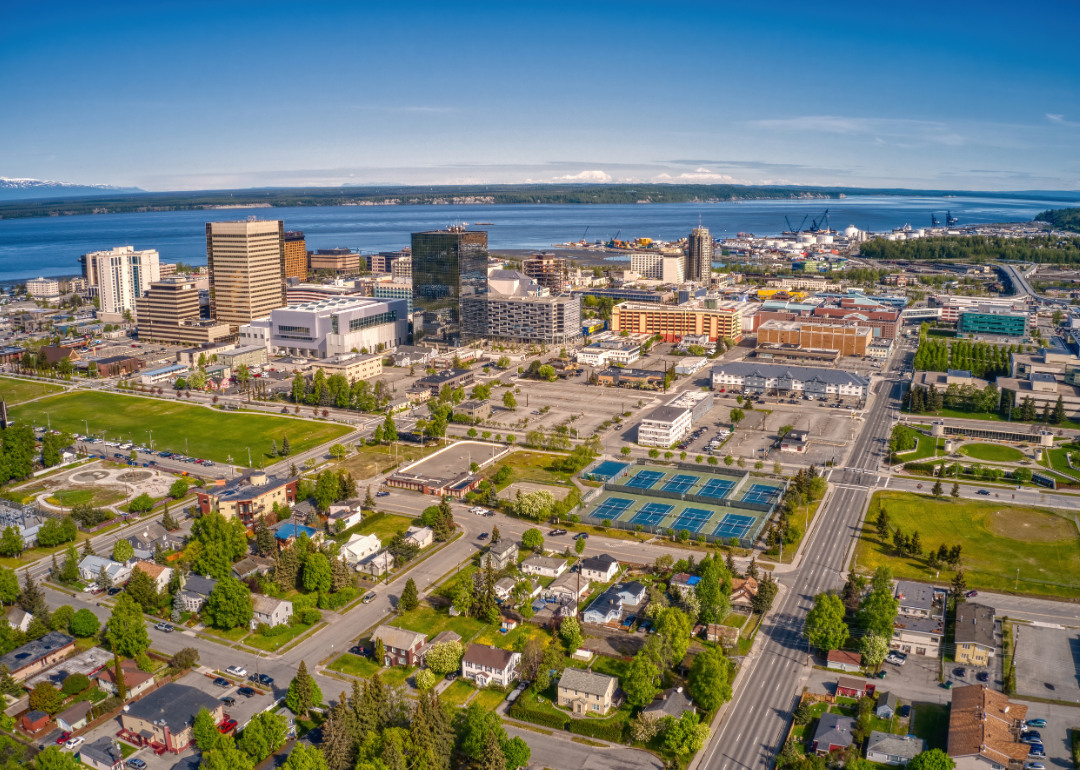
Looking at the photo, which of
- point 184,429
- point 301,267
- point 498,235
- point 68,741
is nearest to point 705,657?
point 68,741

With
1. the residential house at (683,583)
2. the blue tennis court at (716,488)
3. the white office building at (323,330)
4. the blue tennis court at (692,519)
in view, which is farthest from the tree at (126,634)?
the white office building at (323,330)

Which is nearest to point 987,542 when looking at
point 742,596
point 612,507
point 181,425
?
point 742,596

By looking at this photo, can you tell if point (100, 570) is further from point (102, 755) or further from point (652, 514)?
point (652, 514)

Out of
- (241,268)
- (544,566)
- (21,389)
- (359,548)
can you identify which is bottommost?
(544,566)

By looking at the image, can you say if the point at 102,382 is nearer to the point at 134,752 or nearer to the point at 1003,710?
the point at 134,752

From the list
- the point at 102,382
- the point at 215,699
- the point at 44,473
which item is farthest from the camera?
the point at 102,382

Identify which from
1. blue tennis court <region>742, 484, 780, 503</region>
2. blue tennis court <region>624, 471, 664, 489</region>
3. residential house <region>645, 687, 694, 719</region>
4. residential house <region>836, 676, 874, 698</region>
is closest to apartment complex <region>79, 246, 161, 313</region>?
blue tennis court <region>624, 471, 664, 489</region>
